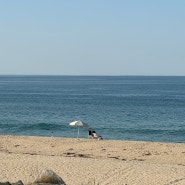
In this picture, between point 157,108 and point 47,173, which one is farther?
point 157,108

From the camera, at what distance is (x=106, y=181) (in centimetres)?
1612

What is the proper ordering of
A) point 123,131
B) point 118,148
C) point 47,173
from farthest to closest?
point 123,131 < point 118,148 < point 47,173

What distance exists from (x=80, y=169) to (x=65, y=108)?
1902 inches

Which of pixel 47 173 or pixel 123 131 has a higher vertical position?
pixel 47 173

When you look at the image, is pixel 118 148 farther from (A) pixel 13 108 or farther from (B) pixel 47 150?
(A) pixel 13 108

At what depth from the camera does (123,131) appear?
39781 mm

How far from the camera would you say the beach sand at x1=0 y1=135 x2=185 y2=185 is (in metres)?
16.4

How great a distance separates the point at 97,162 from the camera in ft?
62.5

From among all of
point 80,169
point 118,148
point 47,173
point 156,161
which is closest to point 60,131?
point 118,148

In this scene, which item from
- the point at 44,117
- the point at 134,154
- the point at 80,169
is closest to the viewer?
the point at 80,169

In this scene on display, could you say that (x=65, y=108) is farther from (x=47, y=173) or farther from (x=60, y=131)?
(x=47, y=173)

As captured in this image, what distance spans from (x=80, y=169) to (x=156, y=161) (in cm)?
484

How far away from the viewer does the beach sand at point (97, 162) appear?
1636cm

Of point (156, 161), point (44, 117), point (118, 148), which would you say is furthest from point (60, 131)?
point (156, 161)
